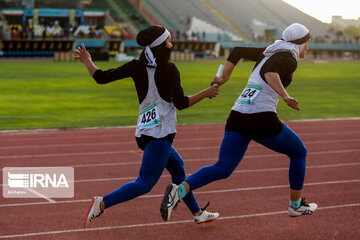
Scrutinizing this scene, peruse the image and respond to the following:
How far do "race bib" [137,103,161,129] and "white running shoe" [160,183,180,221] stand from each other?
58 centimetres

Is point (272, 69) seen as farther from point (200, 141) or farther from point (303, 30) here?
point (200, 141)

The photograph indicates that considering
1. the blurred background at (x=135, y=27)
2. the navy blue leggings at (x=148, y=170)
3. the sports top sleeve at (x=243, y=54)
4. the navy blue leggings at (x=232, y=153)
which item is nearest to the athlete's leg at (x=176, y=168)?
the navy blue leggings at (x=232, y=153)

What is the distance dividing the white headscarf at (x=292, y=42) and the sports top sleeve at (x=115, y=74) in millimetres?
1358

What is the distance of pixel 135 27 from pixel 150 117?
68.6 m

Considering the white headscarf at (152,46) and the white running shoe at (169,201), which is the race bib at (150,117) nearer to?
the white headscarf at (152,46)

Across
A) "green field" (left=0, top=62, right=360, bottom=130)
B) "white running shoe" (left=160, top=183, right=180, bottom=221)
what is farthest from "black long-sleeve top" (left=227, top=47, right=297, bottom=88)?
"green field" (left=0, top=62, right=360, bottom=130)

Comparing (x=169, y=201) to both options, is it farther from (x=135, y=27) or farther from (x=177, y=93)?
(x=135, y=27)

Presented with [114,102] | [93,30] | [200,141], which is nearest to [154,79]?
[200,141]

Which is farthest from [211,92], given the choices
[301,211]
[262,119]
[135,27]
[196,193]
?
[135,27]

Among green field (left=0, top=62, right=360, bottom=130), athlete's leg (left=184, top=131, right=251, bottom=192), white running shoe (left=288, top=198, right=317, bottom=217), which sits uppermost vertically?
athlete's leg (left=184, top=131, right=251, bottom=192)

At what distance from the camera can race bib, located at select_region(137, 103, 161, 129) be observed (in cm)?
529

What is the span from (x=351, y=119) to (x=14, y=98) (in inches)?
476

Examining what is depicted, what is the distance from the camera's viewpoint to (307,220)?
632 cm

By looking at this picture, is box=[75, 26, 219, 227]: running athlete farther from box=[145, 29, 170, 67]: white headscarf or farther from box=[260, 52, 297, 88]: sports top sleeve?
box=[260, 52, 297, 88]: sports top sleeve
